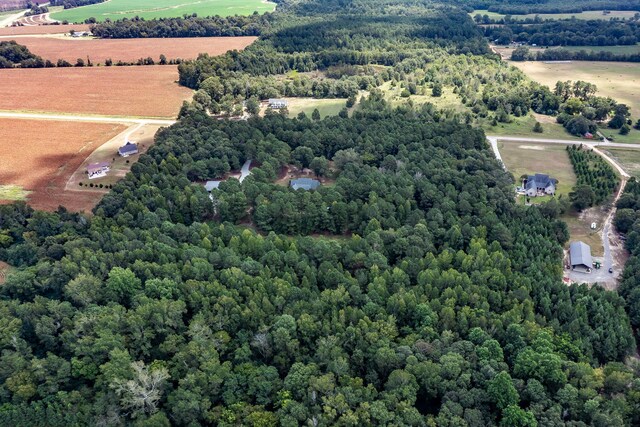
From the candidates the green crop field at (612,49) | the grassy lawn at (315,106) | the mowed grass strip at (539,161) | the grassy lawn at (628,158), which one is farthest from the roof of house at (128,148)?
the green crop field at (612,49)

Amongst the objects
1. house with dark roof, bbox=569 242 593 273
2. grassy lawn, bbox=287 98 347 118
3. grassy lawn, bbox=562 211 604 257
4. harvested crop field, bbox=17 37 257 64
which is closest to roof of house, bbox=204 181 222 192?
grassy lawn, bbox=287 98 347 118

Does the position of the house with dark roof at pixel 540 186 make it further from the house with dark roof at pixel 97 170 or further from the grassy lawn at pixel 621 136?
the house with dark roof at pixel 97 170

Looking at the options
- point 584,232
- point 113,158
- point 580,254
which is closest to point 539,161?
point 584,232

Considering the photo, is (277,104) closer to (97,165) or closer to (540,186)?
(97,165)

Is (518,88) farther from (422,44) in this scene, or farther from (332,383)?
(332,383)

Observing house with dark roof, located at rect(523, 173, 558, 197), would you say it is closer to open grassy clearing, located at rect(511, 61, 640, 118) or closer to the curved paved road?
the curved paved road

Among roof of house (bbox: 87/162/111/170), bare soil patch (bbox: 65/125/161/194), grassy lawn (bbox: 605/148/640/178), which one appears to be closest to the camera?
bare soil patch (bbox: 65/125/161/194)

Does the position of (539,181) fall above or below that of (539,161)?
above
